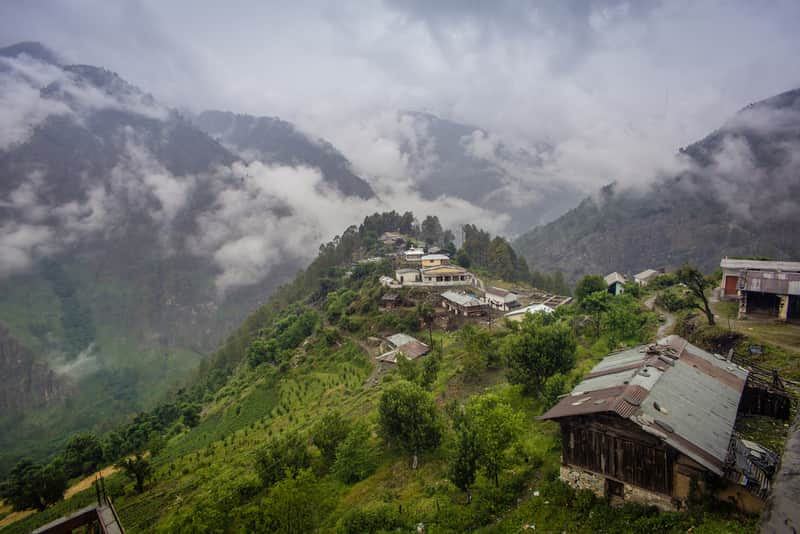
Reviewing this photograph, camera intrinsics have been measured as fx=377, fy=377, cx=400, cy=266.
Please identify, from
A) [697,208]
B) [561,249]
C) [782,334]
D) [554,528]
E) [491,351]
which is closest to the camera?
[554,528]

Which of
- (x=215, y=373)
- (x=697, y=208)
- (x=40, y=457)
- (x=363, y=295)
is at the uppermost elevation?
(x=697, y=208)

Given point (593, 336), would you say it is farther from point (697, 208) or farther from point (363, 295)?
point (697, 208)

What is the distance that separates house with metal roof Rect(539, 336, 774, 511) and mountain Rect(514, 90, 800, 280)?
136 meters

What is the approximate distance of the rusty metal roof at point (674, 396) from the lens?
14.4m

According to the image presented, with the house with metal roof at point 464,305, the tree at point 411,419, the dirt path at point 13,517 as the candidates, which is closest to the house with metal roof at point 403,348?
the house with metal roof at point 464,305

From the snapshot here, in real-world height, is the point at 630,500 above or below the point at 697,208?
below

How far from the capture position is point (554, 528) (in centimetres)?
1515

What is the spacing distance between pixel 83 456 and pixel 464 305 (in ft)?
181

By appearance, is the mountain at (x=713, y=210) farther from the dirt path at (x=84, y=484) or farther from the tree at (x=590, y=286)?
the dirt path at (x=84, y=484)

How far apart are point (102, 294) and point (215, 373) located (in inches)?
5581

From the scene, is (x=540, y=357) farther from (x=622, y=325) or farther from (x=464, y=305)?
(x=464, y=305)

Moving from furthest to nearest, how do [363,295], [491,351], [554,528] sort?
[363,295]
[491,351]
[554,528]

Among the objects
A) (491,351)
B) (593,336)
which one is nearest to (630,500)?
(491,351)

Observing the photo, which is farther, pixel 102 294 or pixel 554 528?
pixel 102 294
